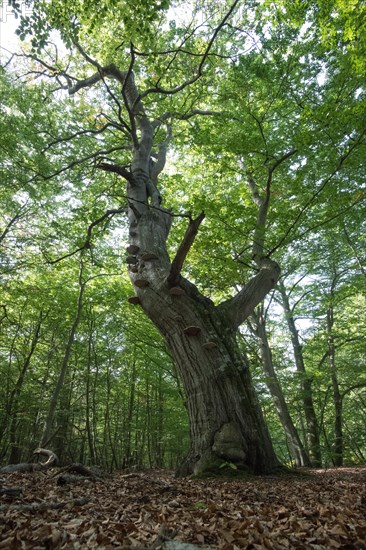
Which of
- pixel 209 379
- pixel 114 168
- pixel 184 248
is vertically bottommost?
pixel 209 379

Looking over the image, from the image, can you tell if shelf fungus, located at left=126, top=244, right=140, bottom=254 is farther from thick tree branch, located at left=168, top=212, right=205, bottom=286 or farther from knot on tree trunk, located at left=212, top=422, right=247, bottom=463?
knot on tree trunk, located at left=212, top=422, right=247, bottom=463

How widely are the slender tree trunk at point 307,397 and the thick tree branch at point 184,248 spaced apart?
792cm

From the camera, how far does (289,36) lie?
6684 mm

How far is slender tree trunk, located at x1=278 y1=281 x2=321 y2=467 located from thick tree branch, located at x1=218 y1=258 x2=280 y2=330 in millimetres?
6220

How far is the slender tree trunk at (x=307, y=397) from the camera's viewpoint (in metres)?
11.5

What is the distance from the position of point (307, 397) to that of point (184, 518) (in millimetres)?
12193

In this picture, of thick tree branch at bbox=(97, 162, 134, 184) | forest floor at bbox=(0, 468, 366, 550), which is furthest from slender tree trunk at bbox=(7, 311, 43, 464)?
forest floor at bbox=(0, 468, 366, 550)

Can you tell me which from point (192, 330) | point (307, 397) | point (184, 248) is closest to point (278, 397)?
point (307, 397)

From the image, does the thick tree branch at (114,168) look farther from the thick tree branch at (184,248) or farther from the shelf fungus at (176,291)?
the shelf fungus at (176,291)

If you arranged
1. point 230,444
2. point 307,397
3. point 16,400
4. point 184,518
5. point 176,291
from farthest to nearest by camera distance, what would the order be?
point 307,397 < point 16,400 < point 176,291 < point 230,444 < point 184,518

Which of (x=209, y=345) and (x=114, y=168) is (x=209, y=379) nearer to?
(x=209, y=345)

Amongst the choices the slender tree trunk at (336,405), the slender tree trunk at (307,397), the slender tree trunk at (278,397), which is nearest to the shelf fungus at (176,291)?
the slender tree trunk at (278,397)

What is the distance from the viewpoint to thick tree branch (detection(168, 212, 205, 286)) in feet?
13.7

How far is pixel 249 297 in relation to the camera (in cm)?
568
